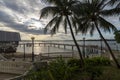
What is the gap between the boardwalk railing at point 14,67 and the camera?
18750 millimetres

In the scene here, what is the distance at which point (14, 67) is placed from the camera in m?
19.2

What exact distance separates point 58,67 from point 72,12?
942cm

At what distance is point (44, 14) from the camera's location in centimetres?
2097

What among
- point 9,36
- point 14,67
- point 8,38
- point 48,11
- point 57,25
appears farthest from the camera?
point 9,36

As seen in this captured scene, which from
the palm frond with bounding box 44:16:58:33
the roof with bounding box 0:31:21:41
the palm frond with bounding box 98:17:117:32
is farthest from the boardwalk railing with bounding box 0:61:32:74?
the roof with bounding box 0:31:21:41

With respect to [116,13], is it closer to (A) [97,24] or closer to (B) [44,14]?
(A) [97,24]

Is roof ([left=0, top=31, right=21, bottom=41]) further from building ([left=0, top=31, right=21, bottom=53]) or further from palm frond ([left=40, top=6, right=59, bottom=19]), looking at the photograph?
palm frond ([left=40, top=6, right=59, bottom=19])

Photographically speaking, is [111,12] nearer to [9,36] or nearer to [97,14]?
[97,14]

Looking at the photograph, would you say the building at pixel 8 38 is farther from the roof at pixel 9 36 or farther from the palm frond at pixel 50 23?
the palm frond at pixel 50 23

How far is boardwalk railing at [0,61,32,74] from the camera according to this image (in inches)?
738

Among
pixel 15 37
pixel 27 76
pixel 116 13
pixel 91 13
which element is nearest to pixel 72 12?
pixel 91 13

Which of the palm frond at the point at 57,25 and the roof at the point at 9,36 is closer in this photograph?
the palm frond at the point at 57,25

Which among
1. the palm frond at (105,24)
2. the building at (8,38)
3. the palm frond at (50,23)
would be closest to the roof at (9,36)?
the building at (8,38)

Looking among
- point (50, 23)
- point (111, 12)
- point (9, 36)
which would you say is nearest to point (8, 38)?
point (9, 36)
